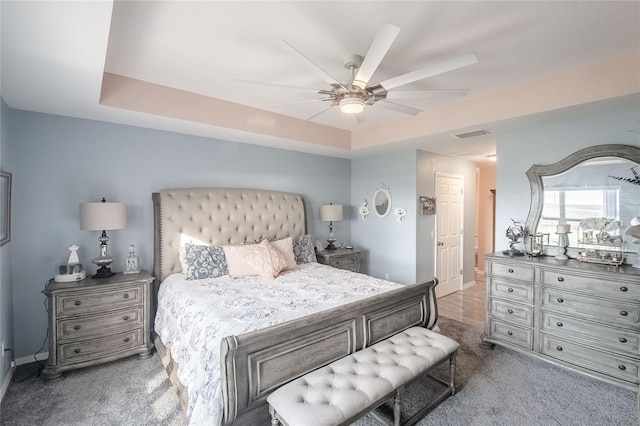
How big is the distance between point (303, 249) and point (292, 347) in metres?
2.32

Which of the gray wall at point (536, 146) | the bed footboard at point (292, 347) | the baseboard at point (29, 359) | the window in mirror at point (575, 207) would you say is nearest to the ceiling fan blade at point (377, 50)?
the bed footboard at point (292, 347)

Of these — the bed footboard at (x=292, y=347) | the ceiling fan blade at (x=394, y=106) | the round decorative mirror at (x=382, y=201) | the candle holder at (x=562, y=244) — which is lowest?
the bed footboard at (x=292, y=347)

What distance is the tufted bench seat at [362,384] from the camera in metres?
1.60

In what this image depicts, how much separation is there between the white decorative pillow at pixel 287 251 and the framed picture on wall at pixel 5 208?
2.40 meters

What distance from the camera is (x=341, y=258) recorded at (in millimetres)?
4645

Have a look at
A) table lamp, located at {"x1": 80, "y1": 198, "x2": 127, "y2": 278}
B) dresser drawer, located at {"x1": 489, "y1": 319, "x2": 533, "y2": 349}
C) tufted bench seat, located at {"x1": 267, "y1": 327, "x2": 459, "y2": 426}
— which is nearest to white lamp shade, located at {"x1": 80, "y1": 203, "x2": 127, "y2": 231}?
table lamp, located at {"x1": 80, "y1": 198, "x2": 127, "y2": 278}

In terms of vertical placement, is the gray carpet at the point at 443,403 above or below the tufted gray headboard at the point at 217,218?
below

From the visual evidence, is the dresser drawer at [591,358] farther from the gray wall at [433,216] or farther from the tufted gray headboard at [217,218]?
the tufted gray headboard at [217,218]

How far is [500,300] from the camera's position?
3.26m

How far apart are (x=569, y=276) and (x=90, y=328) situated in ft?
14.6

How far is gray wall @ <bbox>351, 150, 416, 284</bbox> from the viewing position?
4.73 m

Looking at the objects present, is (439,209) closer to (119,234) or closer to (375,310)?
(375,310)

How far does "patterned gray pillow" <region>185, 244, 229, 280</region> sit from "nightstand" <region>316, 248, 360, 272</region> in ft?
5.26

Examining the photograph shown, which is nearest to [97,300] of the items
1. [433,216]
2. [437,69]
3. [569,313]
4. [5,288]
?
[5,288]
